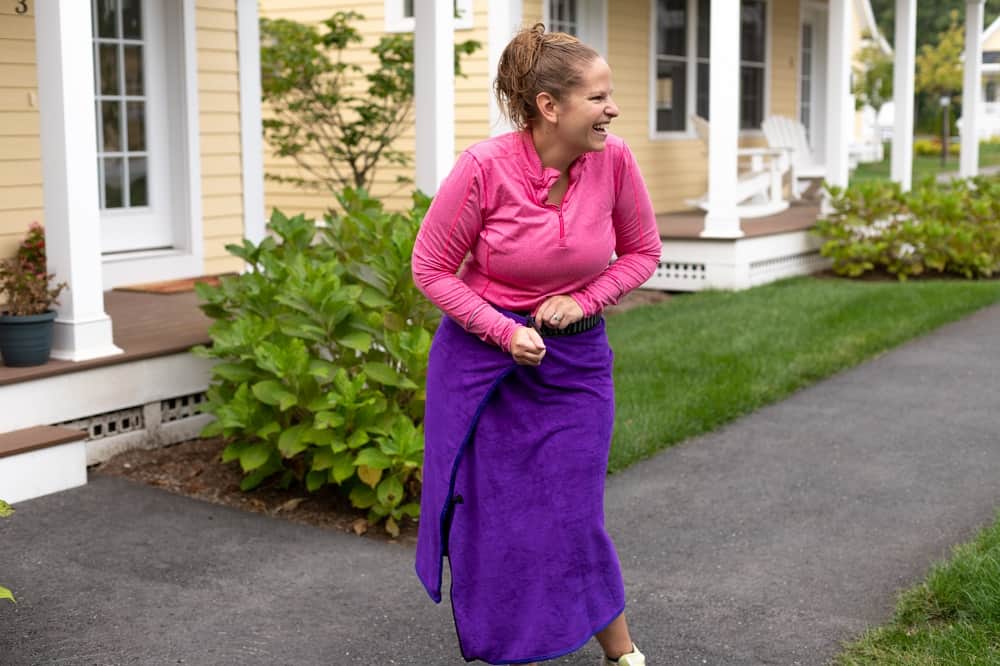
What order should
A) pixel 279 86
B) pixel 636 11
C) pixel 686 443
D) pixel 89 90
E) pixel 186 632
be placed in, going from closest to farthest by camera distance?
pixel 186 632 → pixel 89 90 → pixel 686 443 → pixel 279 86 → pixel 636 11

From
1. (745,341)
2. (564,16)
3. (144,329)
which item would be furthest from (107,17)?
(564,16)

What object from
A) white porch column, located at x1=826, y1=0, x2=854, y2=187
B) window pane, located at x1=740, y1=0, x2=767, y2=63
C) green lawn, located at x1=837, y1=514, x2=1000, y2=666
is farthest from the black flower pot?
window pane, located at x1=740, y1=0, x2=767, y2=63

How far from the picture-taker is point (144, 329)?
6.46 m

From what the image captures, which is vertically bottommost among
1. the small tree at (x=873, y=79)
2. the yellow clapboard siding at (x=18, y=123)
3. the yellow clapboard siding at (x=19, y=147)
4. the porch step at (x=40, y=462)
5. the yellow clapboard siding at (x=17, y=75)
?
the porch step at (x=40, y=462)

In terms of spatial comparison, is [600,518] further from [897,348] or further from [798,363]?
[897,348]

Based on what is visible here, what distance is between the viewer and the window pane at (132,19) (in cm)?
809

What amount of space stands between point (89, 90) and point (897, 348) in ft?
17.9

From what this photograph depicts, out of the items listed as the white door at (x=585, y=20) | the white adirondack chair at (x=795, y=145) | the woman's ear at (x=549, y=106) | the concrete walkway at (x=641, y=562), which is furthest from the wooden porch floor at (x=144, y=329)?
the white adirondack chair at (x=795, y=145)

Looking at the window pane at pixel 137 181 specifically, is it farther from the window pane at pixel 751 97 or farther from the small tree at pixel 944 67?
the small tree at pixel 944 67

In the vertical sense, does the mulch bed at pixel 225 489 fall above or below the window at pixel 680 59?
below

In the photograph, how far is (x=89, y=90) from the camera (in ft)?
18.5

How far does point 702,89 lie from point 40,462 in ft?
35.6

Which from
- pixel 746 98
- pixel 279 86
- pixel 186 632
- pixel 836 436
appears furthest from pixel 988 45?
pixel 186 632

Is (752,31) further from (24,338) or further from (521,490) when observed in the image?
(521,490)
